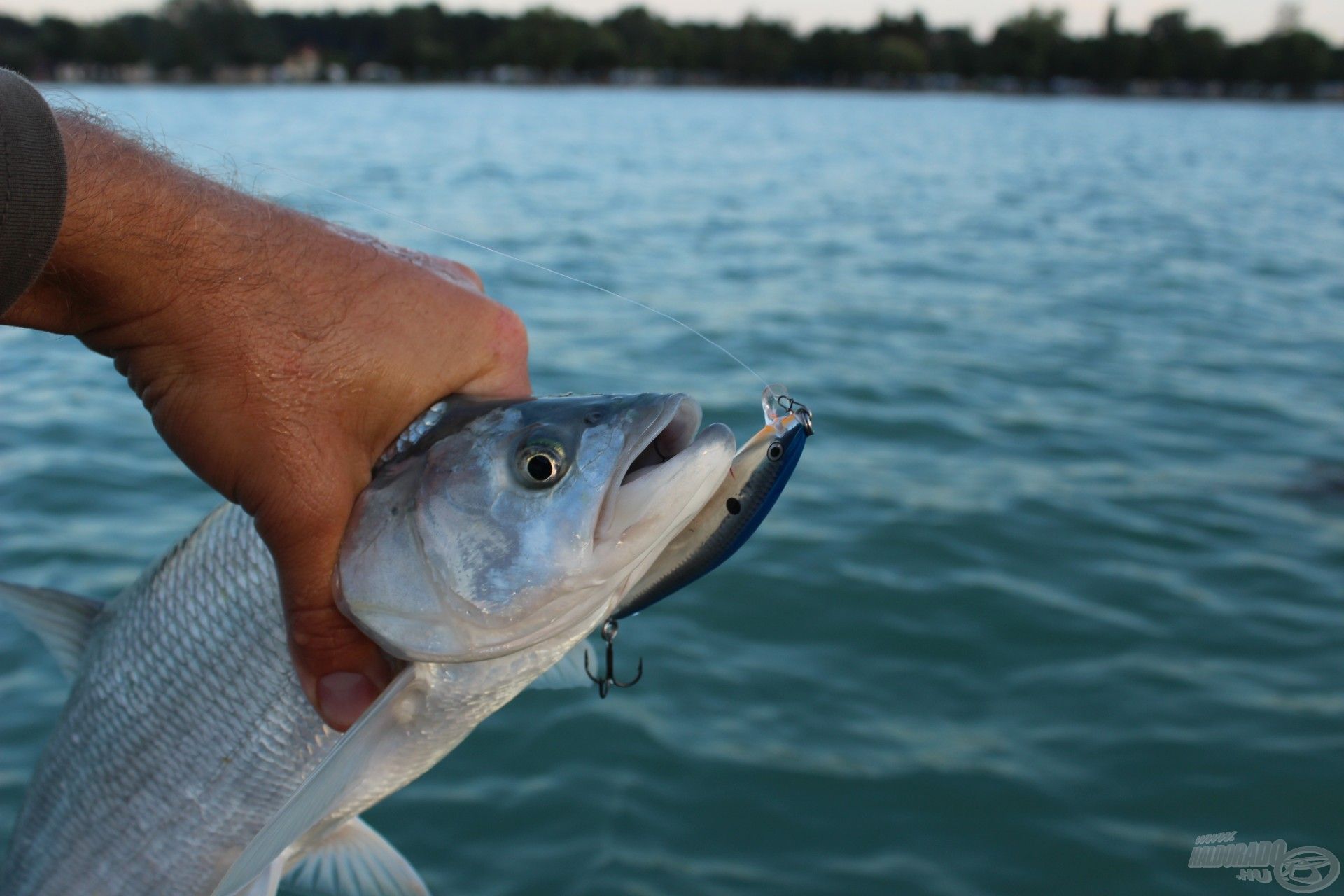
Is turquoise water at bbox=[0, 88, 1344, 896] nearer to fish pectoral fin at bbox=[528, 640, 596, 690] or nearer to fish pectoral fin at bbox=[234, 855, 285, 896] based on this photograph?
fish pectoral fin at bbox=[528, 640, 596, 690]

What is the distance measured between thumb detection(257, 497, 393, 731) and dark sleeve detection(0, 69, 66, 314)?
0.49m

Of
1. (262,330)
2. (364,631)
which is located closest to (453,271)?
(262,330)

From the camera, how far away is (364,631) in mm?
1860

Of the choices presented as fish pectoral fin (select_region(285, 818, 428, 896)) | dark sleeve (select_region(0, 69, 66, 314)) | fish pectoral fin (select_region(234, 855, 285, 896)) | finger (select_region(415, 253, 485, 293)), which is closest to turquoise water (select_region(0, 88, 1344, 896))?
finger (select_region(415, 253, 485, 293))

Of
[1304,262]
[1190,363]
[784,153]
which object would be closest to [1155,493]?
[1190,363]

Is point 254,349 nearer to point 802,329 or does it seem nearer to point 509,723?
point 509,723

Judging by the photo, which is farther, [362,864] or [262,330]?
[362,864]

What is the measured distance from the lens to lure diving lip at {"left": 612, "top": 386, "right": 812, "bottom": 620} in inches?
73.2

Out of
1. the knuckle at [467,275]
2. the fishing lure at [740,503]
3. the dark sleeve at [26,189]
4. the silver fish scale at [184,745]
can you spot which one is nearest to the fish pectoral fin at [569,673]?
the silver fish scale at [184,745]

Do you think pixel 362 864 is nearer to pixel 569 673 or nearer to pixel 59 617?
pixel 569 673

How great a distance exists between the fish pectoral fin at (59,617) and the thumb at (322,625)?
0.69 metres

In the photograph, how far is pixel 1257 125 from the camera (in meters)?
57.7

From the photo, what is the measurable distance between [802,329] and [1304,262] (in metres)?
8.29

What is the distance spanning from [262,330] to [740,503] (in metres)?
0.80
